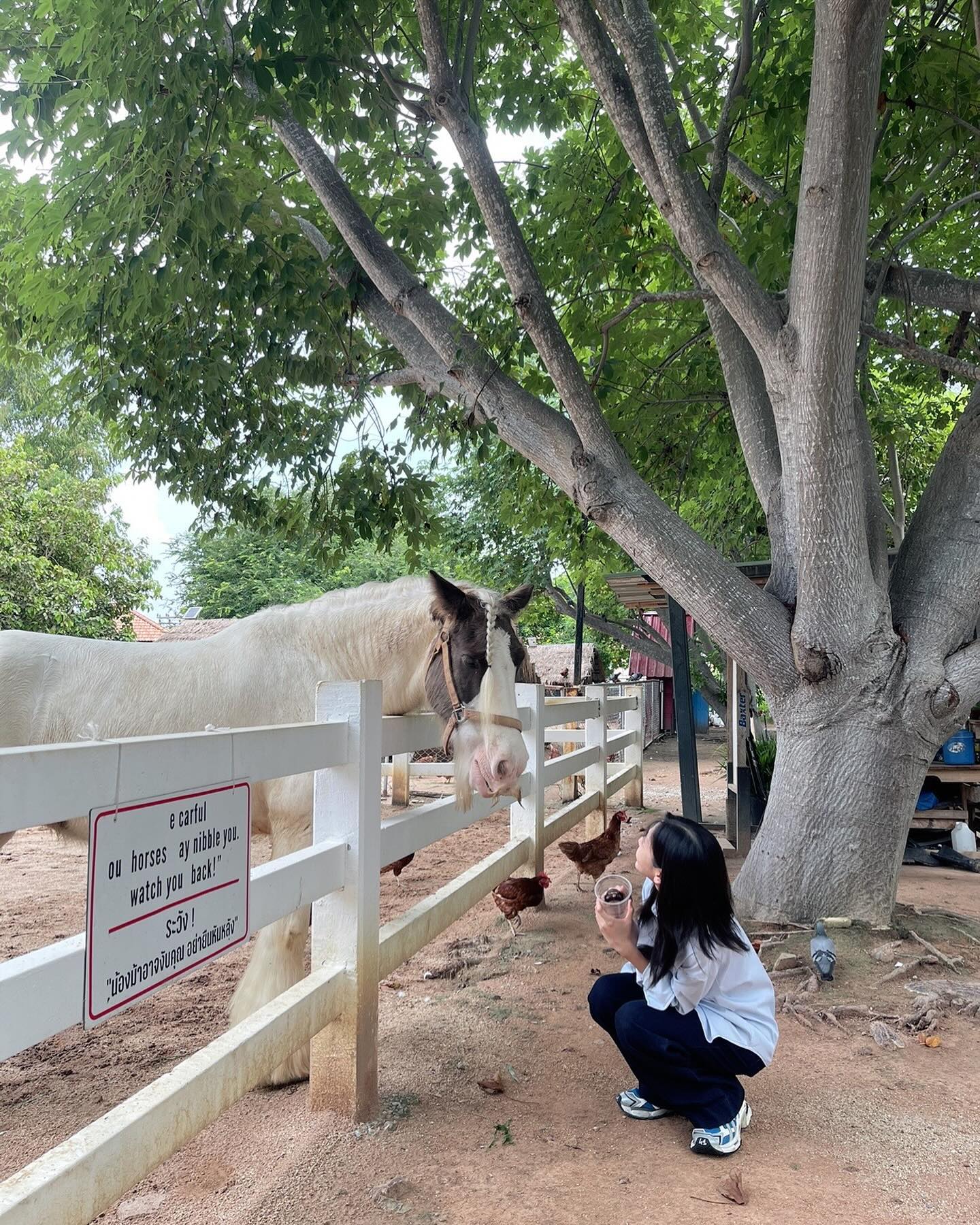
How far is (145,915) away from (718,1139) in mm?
2031

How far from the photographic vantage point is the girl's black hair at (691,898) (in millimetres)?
2873

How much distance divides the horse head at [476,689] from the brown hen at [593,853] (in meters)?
2.38

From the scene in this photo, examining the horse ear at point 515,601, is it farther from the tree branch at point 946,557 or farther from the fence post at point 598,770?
the fence post at point 598,770

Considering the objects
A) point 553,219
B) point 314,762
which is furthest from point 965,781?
point 314,762

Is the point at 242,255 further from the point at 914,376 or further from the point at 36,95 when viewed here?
the point at 914,376

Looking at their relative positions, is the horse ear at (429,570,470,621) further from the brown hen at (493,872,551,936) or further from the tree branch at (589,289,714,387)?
the tree branch at (589,289,714,387)

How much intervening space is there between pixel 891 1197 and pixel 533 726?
3.39 metres

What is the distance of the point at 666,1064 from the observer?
9.62ft

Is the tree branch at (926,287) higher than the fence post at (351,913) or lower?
higher

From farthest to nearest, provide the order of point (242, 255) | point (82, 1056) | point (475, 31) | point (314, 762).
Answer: point (242, 255) < point (475, 31) < point (82, 1056) < point (314, 762)

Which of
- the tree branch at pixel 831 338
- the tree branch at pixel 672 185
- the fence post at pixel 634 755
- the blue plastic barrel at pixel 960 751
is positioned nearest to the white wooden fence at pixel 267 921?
the tree branch at pixel 831 338

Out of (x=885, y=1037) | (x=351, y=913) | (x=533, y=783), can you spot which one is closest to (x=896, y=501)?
(x=533, y=783)

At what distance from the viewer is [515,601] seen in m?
4.00

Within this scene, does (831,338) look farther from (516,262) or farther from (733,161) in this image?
(733,161)
